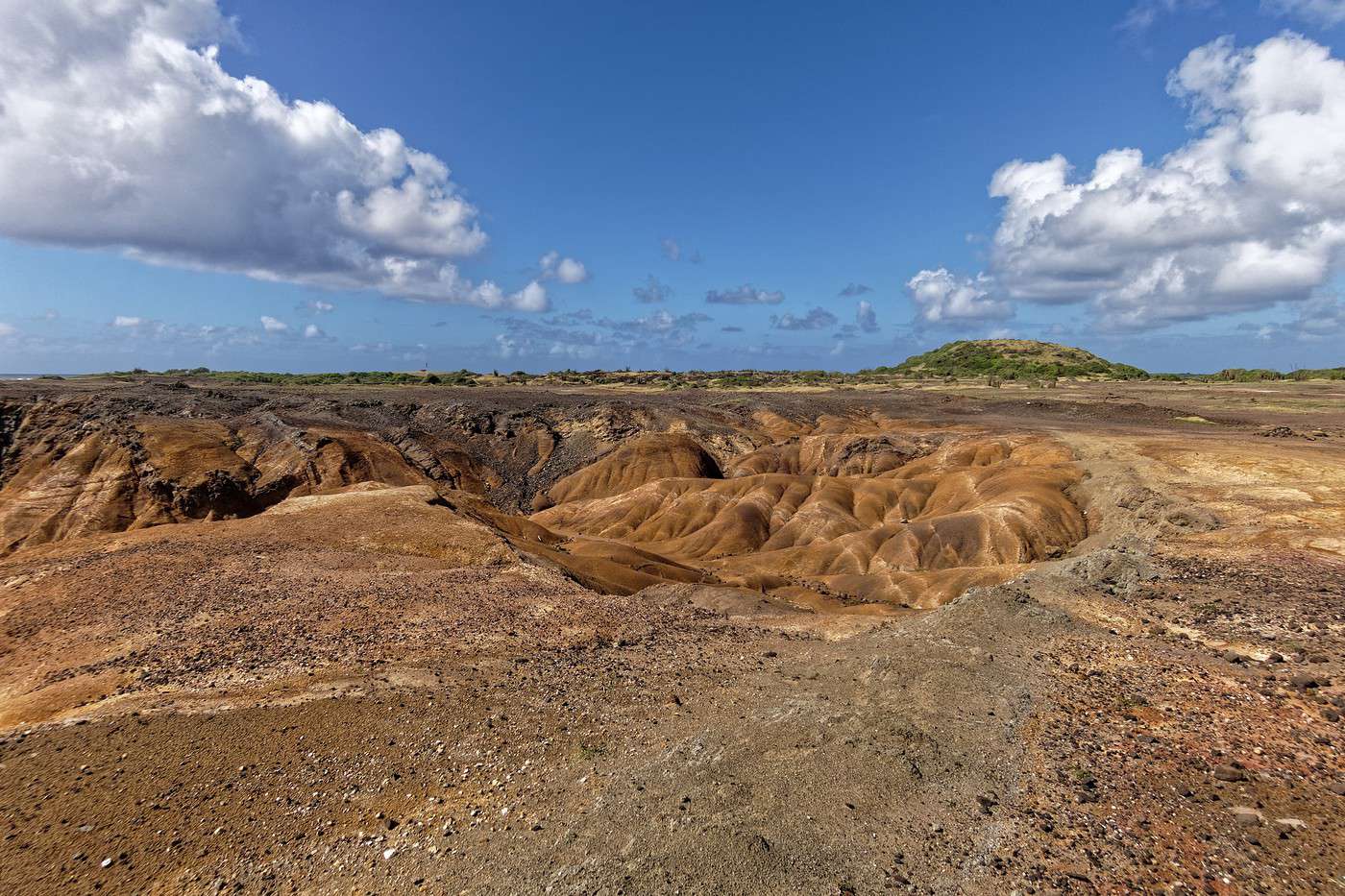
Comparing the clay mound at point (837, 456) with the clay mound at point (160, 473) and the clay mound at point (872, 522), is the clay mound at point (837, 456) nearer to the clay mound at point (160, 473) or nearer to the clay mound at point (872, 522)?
the clay mound at point (872, 522)

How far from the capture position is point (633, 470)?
78250mm

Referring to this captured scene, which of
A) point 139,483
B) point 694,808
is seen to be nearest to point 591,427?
point 139,483

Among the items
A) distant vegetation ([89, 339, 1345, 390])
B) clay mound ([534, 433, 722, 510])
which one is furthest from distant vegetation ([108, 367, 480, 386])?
clay mound ([534, 433, 722, 510])

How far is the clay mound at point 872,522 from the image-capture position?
141ft

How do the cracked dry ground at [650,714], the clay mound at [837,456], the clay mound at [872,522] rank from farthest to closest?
the clay mound at [837,456]
the clay mound at [872,522]
the cracked dry ground at [650,714]

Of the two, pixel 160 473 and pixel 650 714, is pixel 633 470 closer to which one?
pixel 160 473

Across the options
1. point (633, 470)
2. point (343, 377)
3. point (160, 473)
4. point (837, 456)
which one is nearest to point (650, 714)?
point (160, 473)

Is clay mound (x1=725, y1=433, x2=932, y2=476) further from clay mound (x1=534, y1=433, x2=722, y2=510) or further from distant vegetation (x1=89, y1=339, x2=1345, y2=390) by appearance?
distant vegetation (x1=89, y1=339, x2=1345, y2=390)

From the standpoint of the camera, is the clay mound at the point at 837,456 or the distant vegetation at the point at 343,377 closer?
the clay mound at the point at 837,456

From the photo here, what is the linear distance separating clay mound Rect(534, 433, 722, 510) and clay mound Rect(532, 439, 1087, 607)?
14.6 ft

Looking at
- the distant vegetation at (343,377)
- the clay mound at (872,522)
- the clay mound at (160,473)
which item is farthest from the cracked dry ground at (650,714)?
the distant vegetation at (343,377)

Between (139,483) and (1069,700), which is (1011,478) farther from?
(139,483)

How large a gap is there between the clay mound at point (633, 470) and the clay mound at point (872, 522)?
4457mm

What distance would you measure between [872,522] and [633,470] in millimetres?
32366
